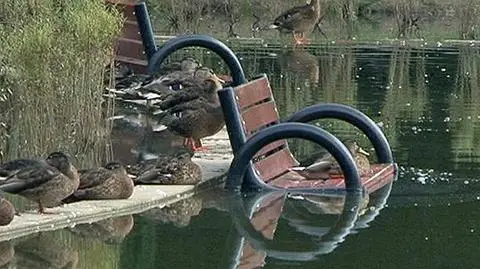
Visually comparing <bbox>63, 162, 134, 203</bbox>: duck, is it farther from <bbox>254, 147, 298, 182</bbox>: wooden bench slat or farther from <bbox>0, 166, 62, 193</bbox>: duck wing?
A: <bbox>254, 147, 298, 182</bbox>: wooden bench slat

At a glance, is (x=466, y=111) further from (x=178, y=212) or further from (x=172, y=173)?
(x=178, y=212)

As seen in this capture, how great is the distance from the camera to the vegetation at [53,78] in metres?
12.5

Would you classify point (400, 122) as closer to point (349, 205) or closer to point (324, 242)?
point (349, 205)

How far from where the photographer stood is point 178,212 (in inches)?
454

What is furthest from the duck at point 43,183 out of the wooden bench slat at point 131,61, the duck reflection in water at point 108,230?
the wooden bench slat at point 131,61

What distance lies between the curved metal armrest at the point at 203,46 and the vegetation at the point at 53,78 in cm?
518

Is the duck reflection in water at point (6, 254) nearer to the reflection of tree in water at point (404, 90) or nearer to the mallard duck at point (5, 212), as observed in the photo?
the mallard duck at point (5, 212)

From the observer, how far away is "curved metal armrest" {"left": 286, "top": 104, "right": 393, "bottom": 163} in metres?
13.6

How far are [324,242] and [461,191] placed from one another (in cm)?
261

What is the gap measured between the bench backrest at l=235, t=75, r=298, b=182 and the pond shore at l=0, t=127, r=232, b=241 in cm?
46

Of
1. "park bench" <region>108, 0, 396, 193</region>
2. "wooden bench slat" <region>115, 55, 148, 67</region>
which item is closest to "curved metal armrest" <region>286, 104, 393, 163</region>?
"park bench" <region>108, 0, 396, 193</region>

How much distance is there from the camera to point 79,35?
12938mm

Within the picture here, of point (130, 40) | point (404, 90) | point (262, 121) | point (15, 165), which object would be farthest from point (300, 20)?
point (15, 165)

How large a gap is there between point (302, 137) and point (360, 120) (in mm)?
1498
